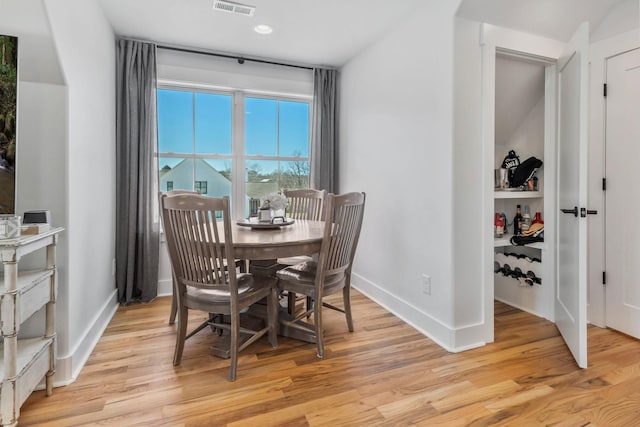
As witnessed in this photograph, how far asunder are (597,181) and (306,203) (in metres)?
2.36

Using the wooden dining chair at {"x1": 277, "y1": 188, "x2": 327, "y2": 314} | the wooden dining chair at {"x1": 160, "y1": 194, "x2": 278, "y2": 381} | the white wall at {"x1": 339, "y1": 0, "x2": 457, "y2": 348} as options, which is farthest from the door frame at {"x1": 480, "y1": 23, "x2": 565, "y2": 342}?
the wooden dining chair at {"x1": 160, "y1": 194, "x2": 278, "y2": 381}

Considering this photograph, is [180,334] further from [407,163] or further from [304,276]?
[407,163]

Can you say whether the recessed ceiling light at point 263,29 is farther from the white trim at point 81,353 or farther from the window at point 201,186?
the white trim at point 81,353

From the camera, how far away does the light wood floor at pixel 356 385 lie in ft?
4.97

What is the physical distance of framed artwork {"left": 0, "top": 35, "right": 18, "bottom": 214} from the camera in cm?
155

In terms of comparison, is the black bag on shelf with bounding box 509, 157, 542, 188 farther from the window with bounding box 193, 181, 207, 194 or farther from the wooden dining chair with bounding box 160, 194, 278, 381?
the window with bounding box 193, 181, 207, 194

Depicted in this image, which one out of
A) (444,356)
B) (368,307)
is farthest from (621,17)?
(368,307)

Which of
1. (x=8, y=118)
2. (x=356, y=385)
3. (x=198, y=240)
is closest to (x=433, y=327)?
(x=356, y=385)

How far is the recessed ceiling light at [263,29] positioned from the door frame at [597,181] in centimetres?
254

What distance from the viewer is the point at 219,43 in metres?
3.14

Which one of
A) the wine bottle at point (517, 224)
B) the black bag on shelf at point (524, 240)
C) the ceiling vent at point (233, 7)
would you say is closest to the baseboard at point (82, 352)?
the ceiling vent at point (233, 7)

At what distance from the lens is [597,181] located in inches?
97.8

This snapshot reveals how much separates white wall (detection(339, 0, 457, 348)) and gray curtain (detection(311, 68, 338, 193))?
0.23 meters

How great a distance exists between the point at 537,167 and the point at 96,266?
3597mm
